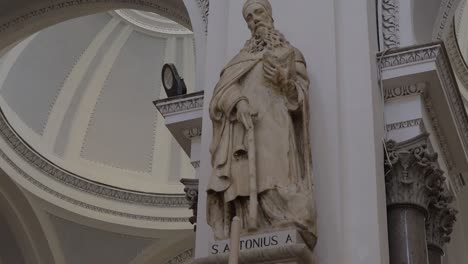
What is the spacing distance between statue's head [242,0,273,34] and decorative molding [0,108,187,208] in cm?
725

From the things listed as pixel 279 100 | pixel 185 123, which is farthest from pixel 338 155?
pixel 185 123

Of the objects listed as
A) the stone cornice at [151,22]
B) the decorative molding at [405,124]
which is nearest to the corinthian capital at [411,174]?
the decorative molding at [405,124]

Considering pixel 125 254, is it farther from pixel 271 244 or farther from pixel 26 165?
pixel 271 244

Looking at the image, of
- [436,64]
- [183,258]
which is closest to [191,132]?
[436,64]

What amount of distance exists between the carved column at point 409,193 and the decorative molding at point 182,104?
1298 millimetres

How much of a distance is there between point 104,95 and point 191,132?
736 centimetres

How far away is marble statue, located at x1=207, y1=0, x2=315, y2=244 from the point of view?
12.9 ft

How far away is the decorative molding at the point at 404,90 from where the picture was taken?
491cm

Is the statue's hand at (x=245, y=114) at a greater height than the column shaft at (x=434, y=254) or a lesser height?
greater

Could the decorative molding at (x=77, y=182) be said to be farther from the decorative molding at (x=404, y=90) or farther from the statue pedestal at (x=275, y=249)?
the statue pedestal at (x=275, y=249)

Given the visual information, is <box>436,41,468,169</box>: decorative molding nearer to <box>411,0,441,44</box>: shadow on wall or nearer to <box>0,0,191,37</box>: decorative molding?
<box>411,0,441,44</box>: shadow on wall

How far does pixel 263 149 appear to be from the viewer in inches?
161

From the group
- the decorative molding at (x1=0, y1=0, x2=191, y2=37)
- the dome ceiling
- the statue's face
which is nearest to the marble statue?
the statue's face

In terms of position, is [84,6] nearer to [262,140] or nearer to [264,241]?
[262,140]
